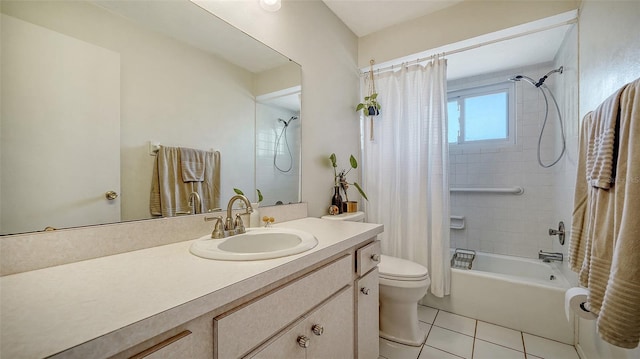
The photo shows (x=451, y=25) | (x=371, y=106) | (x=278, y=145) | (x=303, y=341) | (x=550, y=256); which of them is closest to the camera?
(x=303, y=341)

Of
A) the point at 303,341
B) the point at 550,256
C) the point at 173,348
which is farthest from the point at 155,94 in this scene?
the point at 550,256

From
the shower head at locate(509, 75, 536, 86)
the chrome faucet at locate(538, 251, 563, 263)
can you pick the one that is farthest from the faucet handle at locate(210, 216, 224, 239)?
the shower head at locate(509, 75, 536, 86)

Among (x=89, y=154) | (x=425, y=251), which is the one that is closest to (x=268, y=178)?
(x=89, y=154)

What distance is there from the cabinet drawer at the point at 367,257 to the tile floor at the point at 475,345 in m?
0.72

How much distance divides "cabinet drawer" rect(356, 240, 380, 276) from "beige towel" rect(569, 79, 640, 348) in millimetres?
785

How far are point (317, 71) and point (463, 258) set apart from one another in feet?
7.53

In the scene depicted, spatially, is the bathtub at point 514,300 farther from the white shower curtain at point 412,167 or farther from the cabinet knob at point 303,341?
the cabinet knob at point 303,341

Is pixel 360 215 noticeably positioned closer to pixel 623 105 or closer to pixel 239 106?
pixel 239 106

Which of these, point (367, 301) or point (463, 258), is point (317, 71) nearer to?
point (367, 301)

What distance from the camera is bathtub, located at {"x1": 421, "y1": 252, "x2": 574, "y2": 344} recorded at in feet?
5.57

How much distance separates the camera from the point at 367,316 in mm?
1277

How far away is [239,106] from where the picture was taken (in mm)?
1323

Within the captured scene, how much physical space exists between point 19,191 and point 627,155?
69.9 inches

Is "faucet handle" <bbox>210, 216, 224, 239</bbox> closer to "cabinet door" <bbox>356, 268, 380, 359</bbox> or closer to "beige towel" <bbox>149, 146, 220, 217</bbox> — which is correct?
"beige towel" <bbox>149, 146, 220, 217</bbox>
